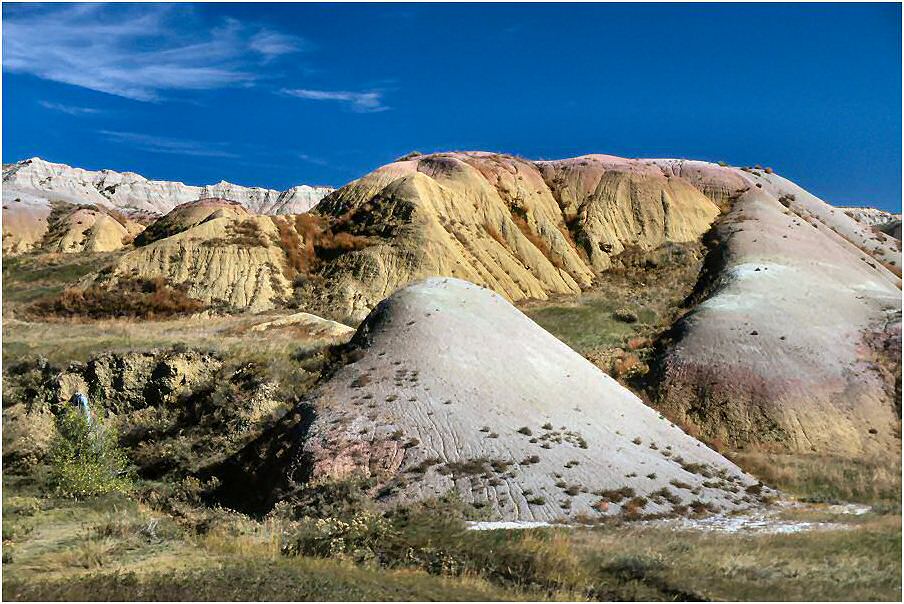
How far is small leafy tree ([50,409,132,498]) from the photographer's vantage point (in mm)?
19641

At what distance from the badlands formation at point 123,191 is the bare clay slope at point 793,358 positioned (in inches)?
3556

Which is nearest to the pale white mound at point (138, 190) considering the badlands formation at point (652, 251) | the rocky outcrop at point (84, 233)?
the rocky outcrop at point (84, 233)

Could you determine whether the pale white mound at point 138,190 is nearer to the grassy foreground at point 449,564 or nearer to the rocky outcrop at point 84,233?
the rocky outcrop at point 84,233

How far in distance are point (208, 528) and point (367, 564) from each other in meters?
4.84

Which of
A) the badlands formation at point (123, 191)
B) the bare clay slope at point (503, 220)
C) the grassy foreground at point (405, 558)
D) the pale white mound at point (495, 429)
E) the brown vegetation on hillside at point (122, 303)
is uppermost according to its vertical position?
the badlands formation at point (123, 191)

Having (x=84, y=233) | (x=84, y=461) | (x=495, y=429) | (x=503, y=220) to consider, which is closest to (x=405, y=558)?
(x=495, y=429)

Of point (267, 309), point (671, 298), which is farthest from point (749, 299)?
point (267, 309)

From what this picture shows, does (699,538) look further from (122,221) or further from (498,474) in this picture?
(122,221)

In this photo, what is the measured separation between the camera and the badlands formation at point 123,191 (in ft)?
417

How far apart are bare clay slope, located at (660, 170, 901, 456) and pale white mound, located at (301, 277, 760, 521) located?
6373mm

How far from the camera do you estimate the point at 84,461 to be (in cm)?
2019

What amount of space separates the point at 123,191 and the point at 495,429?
168m

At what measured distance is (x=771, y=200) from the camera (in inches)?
2534

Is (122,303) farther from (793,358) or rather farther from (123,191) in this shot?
(123,191)
